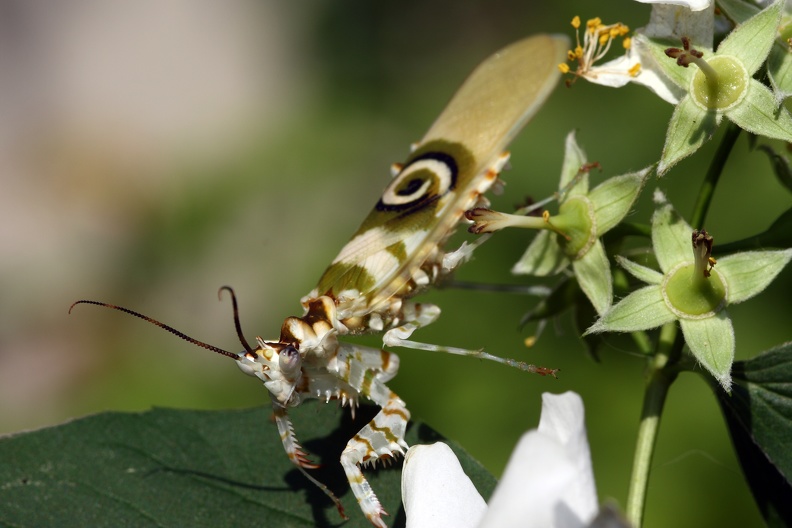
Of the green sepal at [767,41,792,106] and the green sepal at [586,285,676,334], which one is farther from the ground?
the green sepal at [767,41,792,106]

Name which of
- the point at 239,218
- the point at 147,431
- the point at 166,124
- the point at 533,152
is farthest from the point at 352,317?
the point at 166,124

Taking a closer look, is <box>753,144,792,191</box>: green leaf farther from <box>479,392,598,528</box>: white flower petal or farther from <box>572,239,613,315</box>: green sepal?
<box>479,392,598,528</box>: white flower petal

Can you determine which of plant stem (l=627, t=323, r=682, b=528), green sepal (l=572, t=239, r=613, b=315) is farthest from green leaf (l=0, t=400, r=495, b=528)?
green sepal (l=572, t=239, r=613, b=315)

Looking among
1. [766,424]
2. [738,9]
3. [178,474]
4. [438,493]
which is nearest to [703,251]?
[766,424]

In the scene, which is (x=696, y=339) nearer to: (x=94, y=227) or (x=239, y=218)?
(x=239, y=218)

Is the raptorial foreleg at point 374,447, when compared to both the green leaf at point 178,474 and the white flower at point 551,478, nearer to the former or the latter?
the green leaf at point 178,474

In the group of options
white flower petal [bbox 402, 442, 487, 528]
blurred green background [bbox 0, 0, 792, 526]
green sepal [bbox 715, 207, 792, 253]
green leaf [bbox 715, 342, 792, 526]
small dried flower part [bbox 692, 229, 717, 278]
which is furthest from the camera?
blurred green background [bbox 0, 0, 792, 526]
